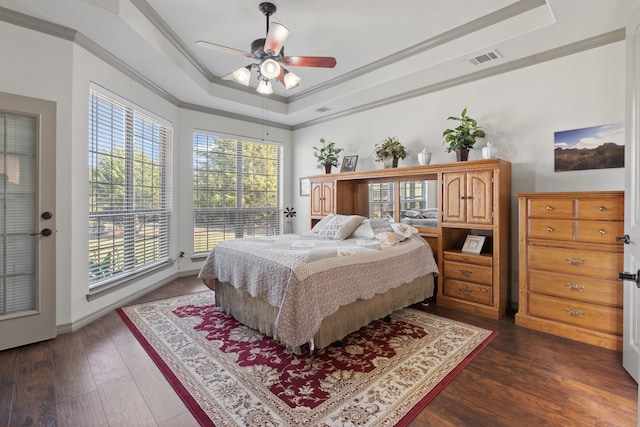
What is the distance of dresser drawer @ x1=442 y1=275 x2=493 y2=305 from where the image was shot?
10.7 ft

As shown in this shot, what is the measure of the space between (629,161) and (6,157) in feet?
15.2

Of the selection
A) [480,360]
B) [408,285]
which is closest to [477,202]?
[408,285]

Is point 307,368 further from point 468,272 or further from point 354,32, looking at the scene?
point 354,32

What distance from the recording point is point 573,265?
2.72m

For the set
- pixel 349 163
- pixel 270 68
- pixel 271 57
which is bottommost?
pixel 349 163

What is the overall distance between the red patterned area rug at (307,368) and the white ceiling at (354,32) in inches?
109

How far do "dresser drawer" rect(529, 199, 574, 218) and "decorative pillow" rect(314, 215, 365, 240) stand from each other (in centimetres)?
177

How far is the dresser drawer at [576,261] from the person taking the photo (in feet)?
8.31

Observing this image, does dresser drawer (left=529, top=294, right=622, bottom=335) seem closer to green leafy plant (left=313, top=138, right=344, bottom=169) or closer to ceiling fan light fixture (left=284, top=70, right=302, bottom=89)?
ceiling fan light fixture (left=284, top=70, right=302, bottom=89)

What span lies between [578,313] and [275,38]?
3.50 m

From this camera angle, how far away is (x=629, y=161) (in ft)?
6.68

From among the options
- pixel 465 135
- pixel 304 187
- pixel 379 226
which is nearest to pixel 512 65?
pixel 465 135

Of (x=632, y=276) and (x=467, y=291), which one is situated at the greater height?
(x=632, y=276)

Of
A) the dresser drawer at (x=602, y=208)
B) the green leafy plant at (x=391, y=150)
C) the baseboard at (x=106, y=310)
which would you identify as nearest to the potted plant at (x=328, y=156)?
the green leafy plant at (x=391, y=150)
